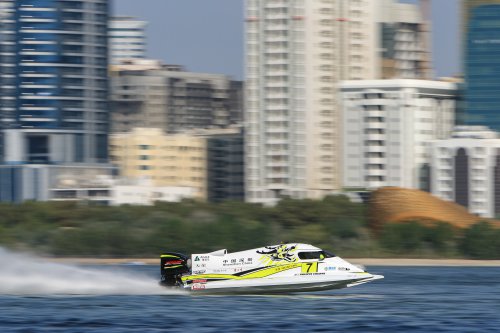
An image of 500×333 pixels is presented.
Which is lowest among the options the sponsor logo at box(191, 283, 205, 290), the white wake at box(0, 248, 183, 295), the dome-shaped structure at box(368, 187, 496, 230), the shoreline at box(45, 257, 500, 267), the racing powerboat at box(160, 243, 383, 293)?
the shoreline at box(45, 257, 500, 267)

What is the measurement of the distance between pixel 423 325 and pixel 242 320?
6.43 m

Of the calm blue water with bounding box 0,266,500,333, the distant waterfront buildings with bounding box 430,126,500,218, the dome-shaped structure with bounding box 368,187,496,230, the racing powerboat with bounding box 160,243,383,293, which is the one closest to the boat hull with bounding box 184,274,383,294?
the racing powerboat with bounding box 160,243,383,293

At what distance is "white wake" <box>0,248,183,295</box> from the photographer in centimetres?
5234

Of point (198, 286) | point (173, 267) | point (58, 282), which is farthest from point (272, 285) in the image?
point (58, 282)

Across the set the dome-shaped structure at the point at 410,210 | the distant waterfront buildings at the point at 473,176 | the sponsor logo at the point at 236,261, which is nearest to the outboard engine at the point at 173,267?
the sponsor logo at the point at 236,261

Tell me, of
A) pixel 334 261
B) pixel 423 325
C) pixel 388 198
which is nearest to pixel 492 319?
pixel 423 325

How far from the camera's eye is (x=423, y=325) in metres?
41.5

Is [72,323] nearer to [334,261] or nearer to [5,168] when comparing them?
[334,261]

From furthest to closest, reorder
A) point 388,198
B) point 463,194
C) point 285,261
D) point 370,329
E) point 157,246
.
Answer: point 463,194 → point 388,198 → point 157,246 → point 285,261 → point 370,329

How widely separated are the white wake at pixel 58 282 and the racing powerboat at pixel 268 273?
2.52 metres

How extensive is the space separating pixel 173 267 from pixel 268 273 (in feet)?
13.4

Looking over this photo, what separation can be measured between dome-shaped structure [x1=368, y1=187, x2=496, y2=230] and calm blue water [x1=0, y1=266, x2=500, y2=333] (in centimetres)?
6791

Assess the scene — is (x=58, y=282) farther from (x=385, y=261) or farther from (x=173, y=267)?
(x=385, y=261)

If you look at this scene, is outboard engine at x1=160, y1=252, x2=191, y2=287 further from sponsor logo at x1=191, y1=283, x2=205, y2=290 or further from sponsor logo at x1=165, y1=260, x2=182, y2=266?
sponsor logo at x1=191, y1=283, x2=205, y2=290
